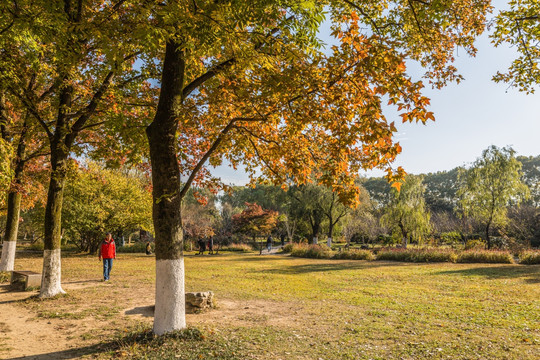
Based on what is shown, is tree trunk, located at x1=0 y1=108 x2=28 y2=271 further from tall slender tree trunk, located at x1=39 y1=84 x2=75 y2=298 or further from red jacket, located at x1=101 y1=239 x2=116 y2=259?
tall slender tree trunk, located at x1=39 y1=84 x2=75 y2=298

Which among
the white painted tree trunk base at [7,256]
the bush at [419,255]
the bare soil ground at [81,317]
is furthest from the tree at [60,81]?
the bush at [419,255]

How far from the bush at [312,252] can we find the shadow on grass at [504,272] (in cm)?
977

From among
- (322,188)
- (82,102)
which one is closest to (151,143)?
(82,102)

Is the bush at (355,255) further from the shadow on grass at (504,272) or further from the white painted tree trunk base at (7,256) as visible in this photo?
the white painted tree trunk base at (7,256)

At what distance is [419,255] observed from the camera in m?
19.9

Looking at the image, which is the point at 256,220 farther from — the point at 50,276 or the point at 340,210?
the point at 50,276

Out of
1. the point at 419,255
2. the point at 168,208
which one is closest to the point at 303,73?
the point at 168,208

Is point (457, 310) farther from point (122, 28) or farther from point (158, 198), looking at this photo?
point (122, 28)

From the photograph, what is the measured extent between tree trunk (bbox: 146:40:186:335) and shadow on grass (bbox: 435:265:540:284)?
1274 cm

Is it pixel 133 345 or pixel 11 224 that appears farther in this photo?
pixel 11 224

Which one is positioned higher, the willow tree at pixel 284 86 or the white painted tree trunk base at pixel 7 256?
the willow tree at pixel 284 86

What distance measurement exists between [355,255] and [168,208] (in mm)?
19087

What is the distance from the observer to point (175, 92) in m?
5.98

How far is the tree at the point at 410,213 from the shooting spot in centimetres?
2636
